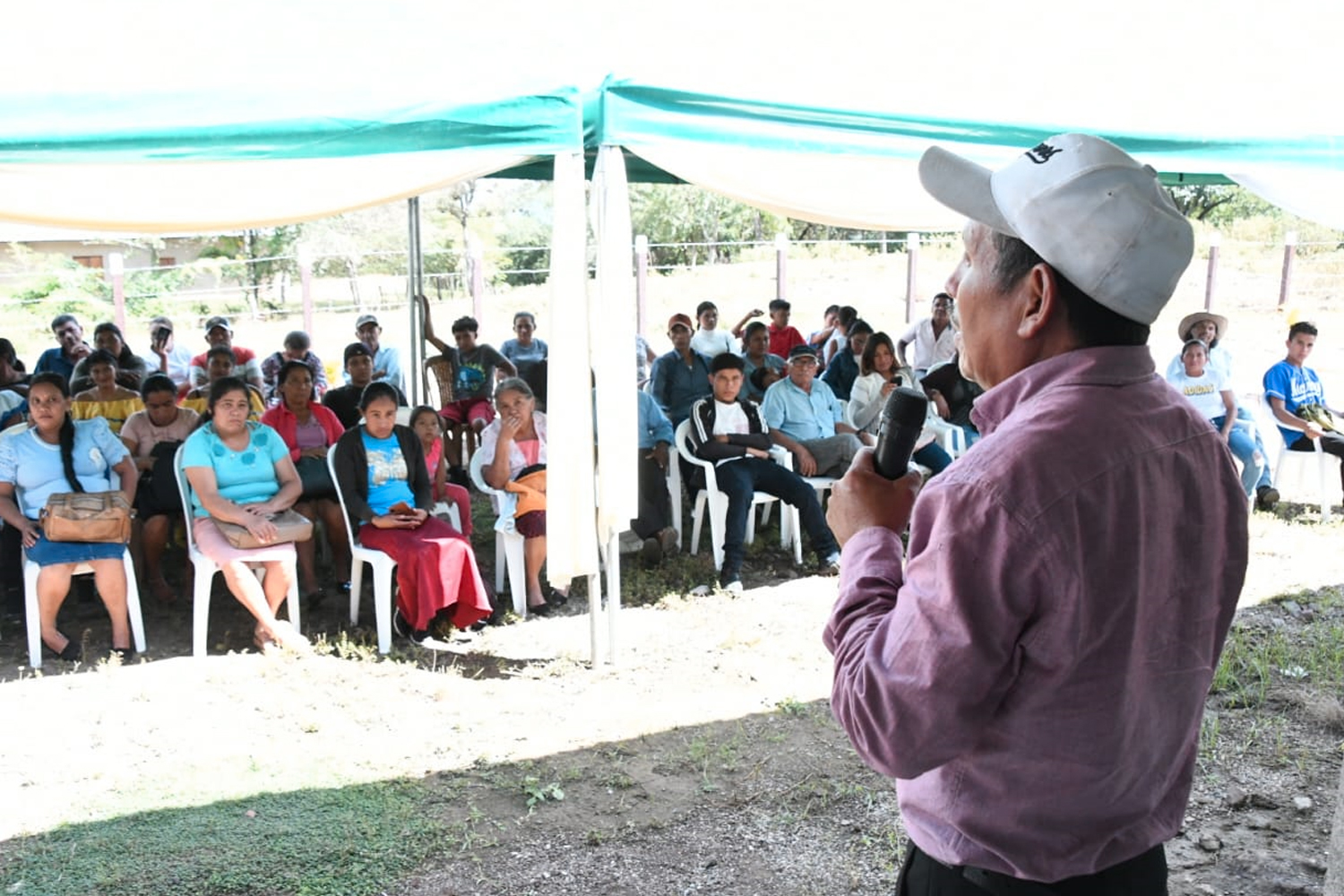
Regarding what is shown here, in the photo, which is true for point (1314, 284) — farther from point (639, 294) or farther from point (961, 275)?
point (961, 275)

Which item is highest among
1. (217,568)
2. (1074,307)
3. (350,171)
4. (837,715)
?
(350,171)

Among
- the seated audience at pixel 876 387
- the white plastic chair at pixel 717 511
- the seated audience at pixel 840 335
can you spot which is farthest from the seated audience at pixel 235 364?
the seated audience at pixel 840 335

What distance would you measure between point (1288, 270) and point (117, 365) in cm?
1788

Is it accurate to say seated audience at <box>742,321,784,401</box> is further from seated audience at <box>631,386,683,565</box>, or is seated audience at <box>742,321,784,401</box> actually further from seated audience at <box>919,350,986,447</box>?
seated audience at <box>631,386,683,565</box>

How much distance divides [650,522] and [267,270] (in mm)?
17835

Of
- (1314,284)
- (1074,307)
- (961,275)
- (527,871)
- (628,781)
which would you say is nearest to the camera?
(1074,307)

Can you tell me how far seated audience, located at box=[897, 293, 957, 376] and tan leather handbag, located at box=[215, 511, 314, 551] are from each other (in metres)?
5.75

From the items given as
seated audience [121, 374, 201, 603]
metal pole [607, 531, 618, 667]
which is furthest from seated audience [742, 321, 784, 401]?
seated audience [121, 374, 201, 603]

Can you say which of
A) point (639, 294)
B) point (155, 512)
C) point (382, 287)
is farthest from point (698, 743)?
point (382, 287)

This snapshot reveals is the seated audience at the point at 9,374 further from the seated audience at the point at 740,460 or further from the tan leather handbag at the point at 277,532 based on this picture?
the seated audience at the point at 740,460

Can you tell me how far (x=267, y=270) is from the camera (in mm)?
21656

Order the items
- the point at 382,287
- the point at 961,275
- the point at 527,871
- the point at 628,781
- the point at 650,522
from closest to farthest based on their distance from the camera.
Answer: the point at 961,275 < the point at 527,871 < the point at 628,781 < the point at 650,522 < the point at 382,287

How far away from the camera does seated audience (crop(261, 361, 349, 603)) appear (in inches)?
220

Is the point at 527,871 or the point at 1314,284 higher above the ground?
the point at 1314,284
